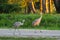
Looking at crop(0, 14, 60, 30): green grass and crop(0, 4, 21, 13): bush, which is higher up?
crop(0, 14, 60, 30): green grass

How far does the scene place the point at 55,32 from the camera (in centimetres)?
1077

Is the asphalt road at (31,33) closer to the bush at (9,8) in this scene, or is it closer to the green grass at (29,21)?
the green grass at (29,21)

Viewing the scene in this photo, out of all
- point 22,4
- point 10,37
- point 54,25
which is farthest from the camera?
point 22,4

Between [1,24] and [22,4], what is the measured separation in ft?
35.0

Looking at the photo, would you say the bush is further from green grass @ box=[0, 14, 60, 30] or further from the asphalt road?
the asphalt road

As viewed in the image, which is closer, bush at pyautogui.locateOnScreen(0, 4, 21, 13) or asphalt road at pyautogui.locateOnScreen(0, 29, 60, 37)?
asphalt road at pyautogui.locateOnScreen(0, 29, 60, 37)

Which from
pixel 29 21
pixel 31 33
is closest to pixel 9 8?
pixel 29 21

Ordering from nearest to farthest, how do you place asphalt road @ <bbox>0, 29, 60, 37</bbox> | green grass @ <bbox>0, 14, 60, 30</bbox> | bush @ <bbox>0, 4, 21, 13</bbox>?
asphalt road @ <bbox>0, 29, 60, 37</bbox> < green grass @ <bbox>0, 14, 60, 30</bbox> < bush @ <bbox>0, 4, 21, 13</bbox>

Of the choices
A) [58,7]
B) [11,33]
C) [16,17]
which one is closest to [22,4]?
[58,7]

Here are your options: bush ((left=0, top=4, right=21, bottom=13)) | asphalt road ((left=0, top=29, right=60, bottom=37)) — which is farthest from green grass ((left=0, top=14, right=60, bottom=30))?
bush ((left=0, top=4, right=21, bottom=13))

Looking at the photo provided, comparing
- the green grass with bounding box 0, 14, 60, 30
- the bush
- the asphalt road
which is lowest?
the bush

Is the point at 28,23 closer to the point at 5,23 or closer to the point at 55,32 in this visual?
the point at 5,23

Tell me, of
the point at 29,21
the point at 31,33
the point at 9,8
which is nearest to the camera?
the point at 31,33

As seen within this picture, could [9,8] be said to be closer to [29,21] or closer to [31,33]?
[29,21]
